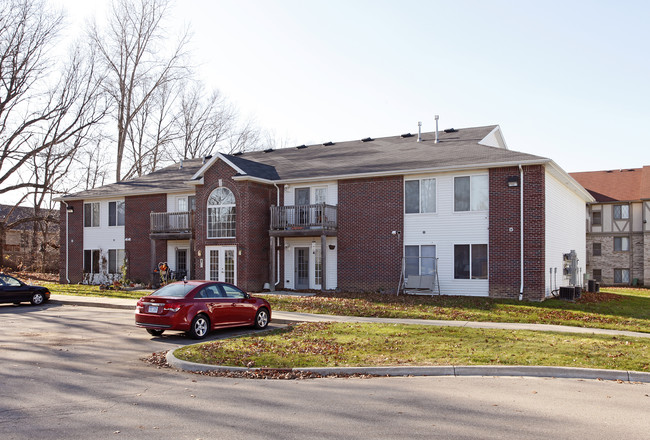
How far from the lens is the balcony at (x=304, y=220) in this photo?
936 inches

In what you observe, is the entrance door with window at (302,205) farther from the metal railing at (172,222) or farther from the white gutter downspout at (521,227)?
the white gutter downspout at (521,227)

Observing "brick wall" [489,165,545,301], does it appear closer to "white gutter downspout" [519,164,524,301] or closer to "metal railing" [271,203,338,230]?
"white gutter downspout" [519,164,524,301]

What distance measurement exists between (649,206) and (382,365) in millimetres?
36390

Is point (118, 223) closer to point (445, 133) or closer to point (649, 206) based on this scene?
point (445, 133)

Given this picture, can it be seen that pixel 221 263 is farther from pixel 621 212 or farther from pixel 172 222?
pixel 621 212

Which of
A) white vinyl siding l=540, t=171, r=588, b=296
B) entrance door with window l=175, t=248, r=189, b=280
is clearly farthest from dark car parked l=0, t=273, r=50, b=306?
white vinyl siding l=540, t=171, r=588, b=296

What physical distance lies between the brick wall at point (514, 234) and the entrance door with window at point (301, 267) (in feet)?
27.7

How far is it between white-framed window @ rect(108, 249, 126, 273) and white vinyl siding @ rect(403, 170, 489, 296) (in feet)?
55.6

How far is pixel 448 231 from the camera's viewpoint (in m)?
22.3

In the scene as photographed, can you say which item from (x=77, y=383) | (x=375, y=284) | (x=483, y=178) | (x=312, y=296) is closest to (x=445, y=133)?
(x=483, y=178)

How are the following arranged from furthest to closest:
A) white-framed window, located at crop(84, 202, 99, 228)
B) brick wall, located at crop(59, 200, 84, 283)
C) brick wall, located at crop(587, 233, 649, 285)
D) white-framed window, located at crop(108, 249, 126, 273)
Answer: brick wall, located at crop(587, 233, 649, 285), brick wall, located at crop(59, 200, 84, 283), white-framed window, located at crop(84, 202, 99, 228), white-framed window, located at crop(108, 249, 126, 273)

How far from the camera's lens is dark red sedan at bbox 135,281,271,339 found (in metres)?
13.2

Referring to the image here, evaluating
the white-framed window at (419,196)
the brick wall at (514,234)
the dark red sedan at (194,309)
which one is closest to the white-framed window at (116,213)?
the white-framed window at (419,196)

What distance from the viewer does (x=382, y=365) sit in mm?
9938
